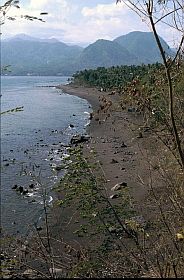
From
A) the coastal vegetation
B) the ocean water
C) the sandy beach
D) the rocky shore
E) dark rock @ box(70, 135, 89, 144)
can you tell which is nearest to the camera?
the coastal vegetation

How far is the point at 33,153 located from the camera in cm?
2945

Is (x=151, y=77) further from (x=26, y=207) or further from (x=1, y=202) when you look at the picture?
(x=1, y=202)

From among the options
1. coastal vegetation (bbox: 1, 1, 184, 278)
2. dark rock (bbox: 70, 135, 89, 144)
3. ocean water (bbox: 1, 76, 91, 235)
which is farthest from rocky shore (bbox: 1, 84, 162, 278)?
ocean water (bbox: 1, 76, 91, 235)

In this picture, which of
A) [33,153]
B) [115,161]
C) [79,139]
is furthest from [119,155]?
[79,139]

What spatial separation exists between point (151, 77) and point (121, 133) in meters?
27.4

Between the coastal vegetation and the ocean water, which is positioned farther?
the ocean water

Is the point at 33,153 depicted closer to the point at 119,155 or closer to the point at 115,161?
the point at 119,155

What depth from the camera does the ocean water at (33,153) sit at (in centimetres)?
1733

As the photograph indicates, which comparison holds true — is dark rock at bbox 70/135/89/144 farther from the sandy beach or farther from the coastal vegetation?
the coastal vegetation

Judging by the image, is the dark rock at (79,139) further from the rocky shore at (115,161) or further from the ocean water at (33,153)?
the ocean water at (33,153)

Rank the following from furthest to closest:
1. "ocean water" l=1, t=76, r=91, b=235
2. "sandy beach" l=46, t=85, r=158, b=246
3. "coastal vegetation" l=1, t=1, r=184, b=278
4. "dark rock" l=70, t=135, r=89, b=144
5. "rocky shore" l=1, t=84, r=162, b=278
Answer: "dark rock" l=70, t=135, r=89, b=144, "ocean water" l=1, t=76, r=91, b=235, "sandy beach" l=46, t=85, r=158, b=246, "rocky shore" l=1, t=84, r=162, b=278, "coastal vegetation" l=1, t=1, r=184, b=278

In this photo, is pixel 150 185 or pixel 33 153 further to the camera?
pixel 33 153

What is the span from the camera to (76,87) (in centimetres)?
8425

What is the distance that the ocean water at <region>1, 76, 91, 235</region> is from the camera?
17.3 m
